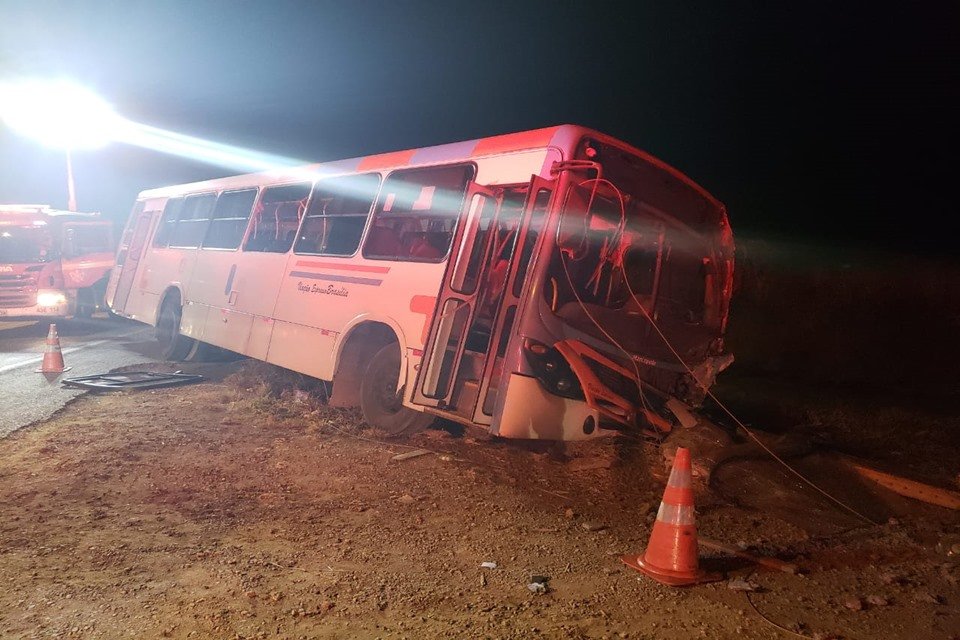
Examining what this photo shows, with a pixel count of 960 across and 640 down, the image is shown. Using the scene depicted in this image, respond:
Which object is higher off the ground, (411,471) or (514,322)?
(514,322)

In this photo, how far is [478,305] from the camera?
5676mm

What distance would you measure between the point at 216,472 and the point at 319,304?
2761mm

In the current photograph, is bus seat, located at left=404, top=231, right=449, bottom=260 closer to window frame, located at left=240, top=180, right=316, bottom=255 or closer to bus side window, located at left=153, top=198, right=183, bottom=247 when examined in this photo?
window frame, located at left=240, top=180, right=316, bottom=255

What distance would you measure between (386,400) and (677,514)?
13.1ft

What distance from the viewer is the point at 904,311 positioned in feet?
39.2

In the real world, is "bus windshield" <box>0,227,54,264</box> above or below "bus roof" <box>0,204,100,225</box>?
below

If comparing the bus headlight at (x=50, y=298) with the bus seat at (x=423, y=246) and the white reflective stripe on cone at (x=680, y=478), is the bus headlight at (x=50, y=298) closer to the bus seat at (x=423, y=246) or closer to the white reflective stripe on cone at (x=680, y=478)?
the bus seat at (x=423, y=246)

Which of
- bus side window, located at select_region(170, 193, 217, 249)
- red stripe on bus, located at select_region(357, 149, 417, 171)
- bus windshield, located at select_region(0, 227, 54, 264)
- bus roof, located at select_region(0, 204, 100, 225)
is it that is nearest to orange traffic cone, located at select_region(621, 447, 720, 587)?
red stripe on bus, located at select_region(357, 149, 417, 171)

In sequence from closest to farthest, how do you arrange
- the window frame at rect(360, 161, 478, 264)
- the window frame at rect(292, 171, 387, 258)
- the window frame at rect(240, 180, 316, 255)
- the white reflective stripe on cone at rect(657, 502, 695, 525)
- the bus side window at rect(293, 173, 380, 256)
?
the white reflective stripe on cone at rect(657, 502, 695, 525)
the window frame at rect(360, 161, 478, 264)
the window frame at rect(292, 171, 387, 258)
the bus side window at rect(293, 173, 380, 256)
the window frame at rect(240, 180, 316, 255)

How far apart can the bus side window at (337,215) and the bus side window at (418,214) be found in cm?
28

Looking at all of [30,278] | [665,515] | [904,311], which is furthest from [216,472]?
[30,278]

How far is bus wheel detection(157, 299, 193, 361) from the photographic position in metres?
A: 11.3

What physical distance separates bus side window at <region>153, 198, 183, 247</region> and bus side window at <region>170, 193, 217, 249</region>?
→ 16 centimetres

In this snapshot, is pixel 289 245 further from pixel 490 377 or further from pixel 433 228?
pixel 490 377
